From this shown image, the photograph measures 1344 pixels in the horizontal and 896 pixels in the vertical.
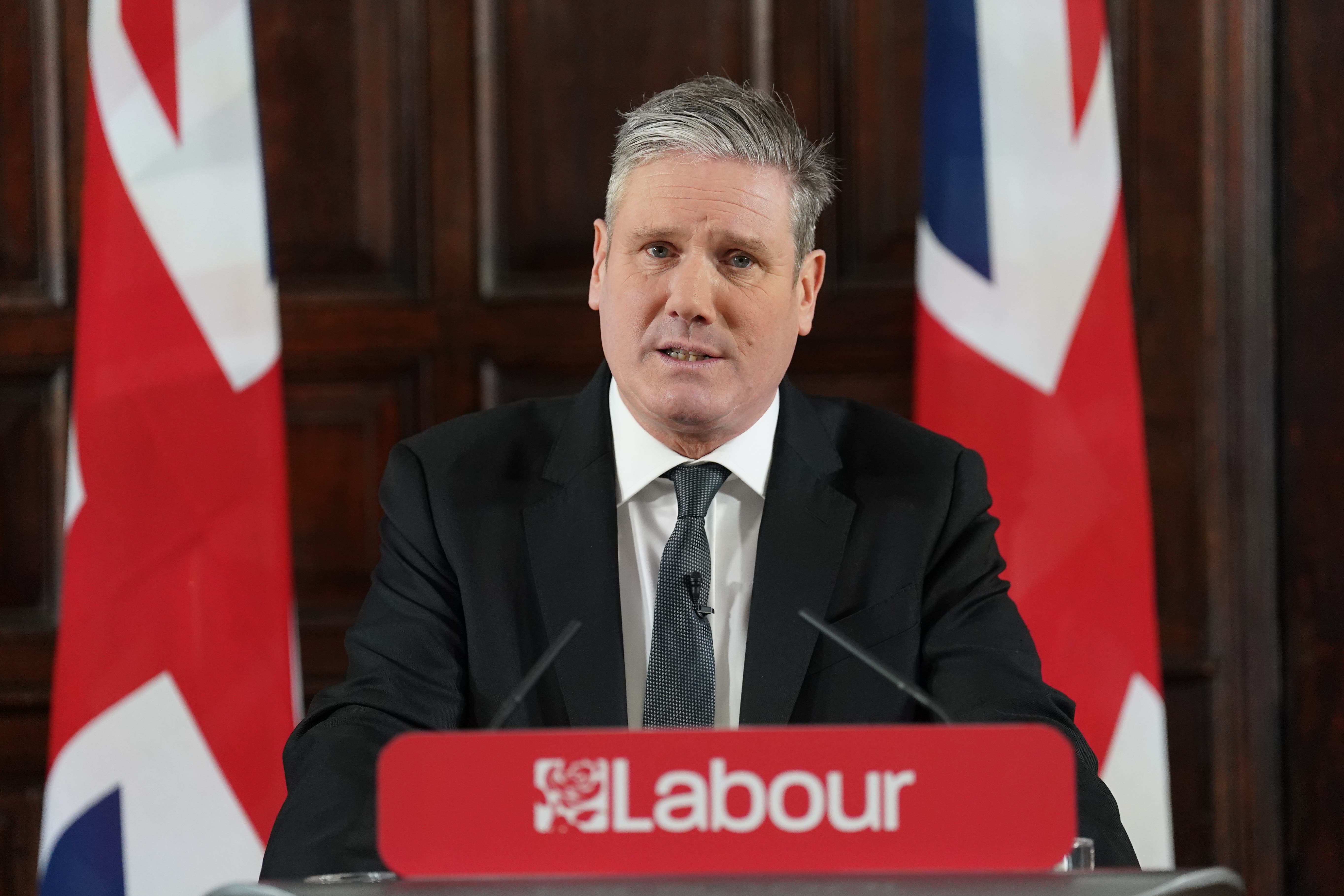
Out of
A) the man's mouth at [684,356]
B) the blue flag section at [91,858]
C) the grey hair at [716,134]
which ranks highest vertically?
the grey hair at [716,134]

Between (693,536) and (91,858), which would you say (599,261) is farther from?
(91,858)

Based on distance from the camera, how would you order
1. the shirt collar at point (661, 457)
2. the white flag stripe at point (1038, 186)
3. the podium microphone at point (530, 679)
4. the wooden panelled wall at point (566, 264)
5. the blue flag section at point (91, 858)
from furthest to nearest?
the wooden panelled wall at point (566, 264) < the white flag stripe at point (1038, 186) < the blue flag section at point (91, 858) < the shirt collar at point (661, 457) < the podium microphone at point (530, 679)

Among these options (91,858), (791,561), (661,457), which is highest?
(661,457)

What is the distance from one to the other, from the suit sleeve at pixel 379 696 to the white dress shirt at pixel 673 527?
0.67 ft

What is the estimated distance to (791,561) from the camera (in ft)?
4.72

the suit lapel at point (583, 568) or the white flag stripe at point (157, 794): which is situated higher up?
the suit lapel at point (583, 568)

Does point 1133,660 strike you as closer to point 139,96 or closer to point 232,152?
point 232,152

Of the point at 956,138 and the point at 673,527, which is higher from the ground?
the point at 956,138

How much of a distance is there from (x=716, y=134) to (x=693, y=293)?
18 cm

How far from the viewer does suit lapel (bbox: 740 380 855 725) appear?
1375mm

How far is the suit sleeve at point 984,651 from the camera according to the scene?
118cm

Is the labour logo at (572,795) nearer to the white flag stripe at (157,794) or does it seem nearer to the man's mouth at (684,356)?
the man's mouth at (684,356)

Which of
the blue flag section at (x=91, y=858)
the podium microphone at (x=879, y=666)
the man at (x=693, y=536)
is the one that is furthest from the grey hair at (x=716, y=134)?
the blue flag section at (x=91, y=858)

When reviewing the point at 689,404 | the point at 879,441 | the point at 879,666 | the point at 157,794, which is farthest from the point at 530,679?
the point at 157,794
